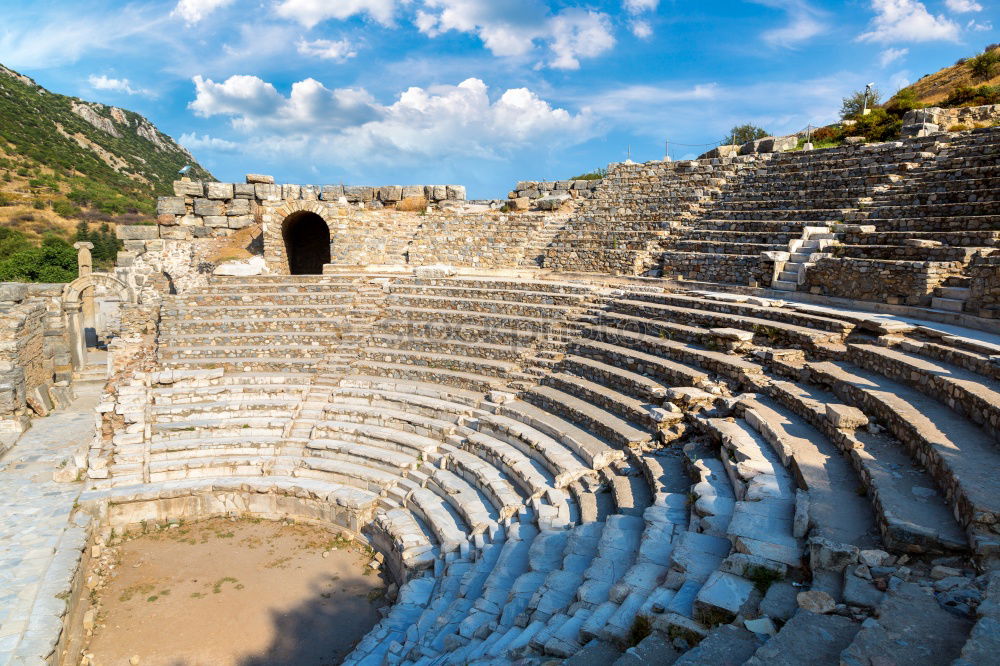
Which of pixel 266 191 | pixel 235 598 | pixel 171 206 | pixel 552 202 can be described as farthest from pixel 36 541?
pixel 552 202

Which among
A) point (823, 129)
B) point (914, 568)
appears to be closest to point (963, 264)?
point (914, 568)

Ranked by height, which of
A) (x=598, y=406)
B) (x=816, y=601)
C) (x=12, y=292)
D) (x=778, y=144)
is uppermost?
(x=778, y=144)

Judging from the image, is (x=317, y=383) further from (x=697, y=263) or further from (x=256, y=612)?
(x=697, y=263)

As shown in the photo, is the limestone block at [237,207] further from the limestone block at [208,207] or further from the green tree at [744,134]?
the green tree at [744,134]

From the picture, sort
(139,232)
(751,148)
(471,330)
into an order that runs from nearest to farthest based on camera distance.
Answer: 1. (471,330)
2. (139,232)
3. (751,148)

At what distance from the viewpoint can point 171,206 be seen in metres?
16.2

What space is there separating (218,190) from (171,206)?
1.29 meters

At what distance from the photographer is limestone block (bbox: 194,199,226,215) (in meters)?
16.4

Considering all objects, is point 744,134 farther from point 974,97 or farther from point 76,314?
point 76,314

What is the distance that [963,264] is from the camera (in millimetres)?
8922

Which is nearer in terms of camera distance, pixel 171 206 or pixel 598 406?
pixel 598 406

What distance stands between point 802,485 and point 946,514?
1.04 m

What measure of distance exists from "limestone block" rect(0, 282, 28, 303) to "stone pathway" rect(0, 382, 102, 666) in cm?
345

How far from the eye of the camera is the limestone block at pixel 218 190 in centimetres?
1653
